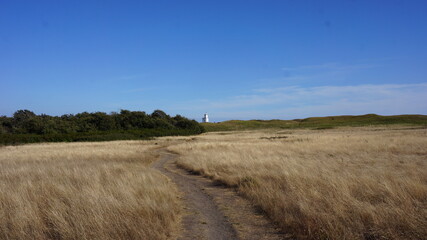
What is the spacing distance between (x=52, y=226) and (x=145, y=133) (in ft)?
194

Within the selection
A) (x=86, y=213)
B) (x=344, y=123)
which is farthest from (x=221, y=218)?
(x=344, y=123)

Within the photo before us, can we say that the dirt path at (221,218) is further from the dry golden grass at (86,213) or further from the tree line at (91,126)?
the tree line at (91,126)

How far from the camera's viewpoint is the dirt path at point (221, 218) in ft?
20.9

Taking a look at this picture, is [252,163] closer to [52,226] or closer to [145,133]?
[52,226]

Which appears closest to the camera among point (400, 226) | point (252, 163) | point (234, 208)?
point (400, 226)

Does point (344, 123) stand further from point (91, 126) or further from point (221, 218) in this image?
point (221, 218)

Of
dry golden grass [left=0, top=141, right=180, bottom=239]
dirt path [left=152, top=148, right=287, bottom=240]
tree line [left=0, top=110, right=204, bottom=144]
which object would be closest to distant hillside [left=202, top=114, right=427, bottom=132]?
tree line [left=0, top=110, right=204, bottom=144]

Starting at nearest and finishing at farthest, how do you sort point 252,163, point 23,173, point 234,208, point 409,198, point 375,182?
point 409,198 → point 234,208 → point 375,182 → point 23,173 → point 252,163

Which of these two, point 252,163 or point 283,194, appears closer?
point 283,194

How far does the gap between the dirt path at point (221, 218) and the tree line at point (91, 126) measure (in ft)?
160

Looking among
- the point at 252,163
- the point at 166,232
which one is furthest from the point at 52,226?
the point at 252,163

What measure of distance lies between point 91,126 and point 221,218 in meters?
71.5

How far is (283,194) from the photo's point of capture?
880cm

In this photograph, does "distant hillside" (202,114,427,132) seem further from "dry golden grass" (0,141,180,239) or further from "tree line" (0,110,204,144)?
"dry golden grass" (0,141,180,239)
